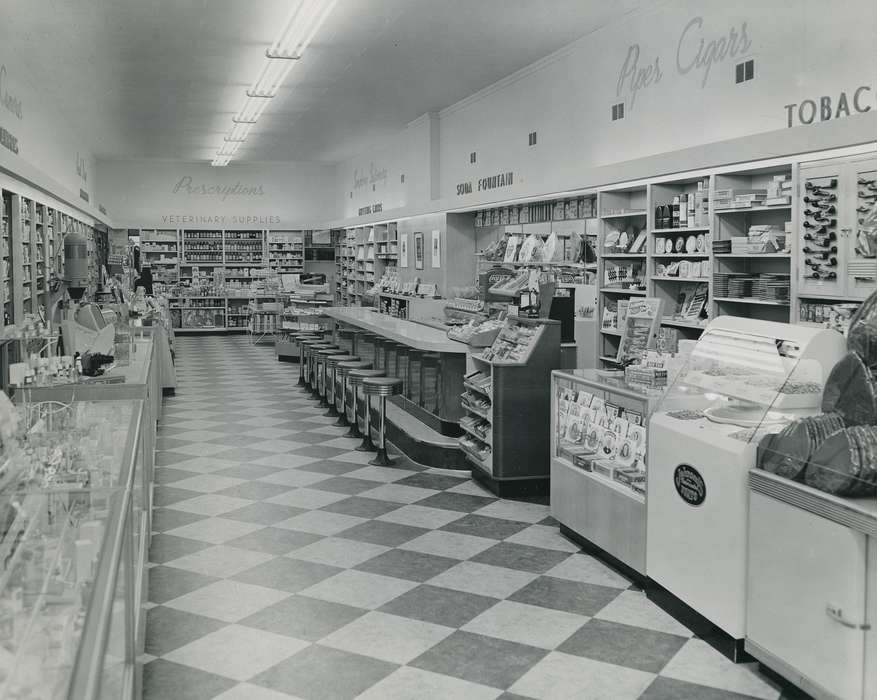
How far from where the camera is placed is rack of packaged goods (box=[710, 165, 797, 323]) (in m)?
6.27

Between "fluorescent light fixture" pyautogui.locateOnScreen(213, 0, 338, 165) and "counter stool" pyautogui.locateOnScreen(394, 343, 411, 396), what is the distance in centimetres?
309

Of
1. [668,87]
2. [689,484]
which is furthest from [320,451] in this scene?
[668,87]

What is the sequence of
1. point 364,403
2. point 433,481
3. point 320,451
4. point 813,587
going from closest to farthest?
point 813,587
point 433,481
point 320,451
point 364,403

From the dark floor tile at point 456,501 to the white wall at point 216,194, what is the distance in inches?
646

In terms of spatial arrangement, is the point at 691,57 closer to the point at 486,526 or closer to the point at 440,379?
Answer: the point at 440,379

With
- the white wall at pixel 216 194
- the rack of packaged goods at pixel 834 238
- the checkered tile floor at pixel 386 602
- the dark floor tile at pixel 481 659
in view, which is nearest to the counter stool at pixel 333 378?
the checkered tile floor at pixel 386 602

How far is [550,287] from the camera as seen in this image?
6207mm

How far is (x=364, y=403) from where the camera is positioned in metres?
8.08

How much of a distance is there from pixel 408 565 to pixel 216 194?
1855 centimetres

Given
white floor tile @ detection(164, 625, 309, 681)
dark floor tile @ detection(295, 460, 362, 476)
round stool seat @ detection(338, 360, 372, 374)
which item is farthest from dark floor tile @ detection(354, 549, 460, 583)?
round stool seat @ detection(338, 360, 372, 374)

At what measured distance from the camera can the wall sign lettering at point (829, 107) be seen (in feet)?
18.7

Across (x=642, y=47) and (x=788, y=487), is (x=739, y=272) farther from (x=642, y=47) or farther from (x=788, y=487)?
(x=788, y=487)

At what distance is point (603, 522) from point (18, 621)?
3.36 metres

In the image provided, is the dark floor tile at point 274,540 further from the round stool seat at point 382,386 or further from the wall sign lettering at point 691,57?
the wall sign lettering at point 691,57
